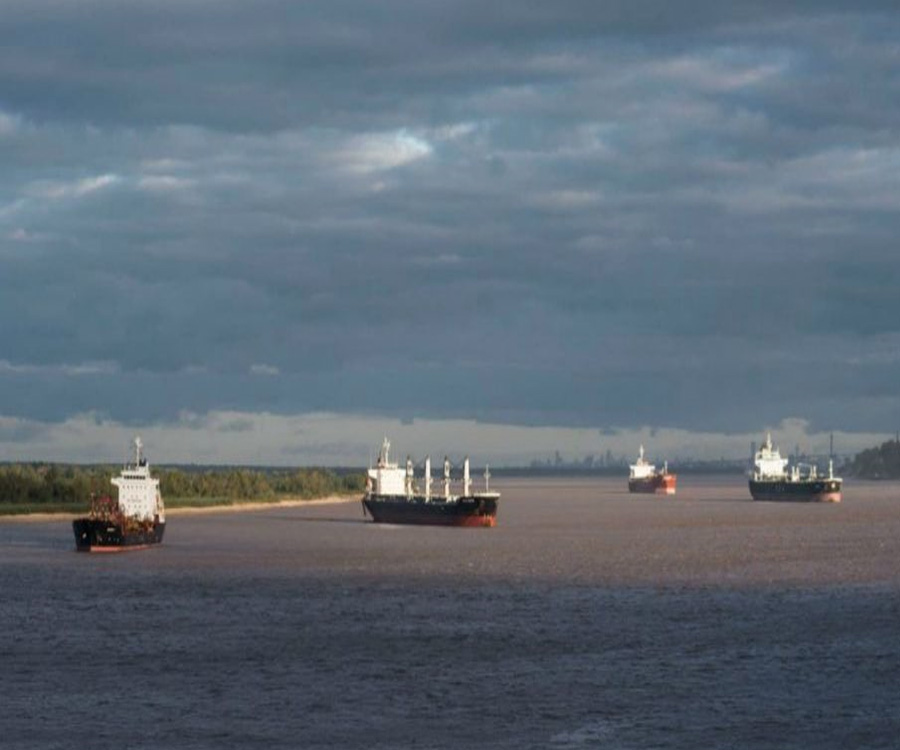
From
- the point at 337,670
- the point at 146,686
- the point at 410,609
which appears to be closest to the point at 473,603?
the point at 410,609

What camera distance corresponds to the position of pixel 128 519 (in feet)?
363

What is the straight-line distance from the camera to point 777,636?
55.6 metres

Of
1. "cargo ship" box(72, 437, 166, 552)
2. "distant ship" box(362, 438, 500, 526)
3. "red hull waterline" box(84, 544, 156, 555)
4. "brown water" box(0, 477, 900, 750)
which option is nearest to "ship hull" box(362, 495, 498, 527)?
"distant ship" box(362, 438, 500, 526)

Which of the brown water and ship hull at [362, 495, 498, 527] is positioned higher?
ship hull at [362, 495, 498, 527]

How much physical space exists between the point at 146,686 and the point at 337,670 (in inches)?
213

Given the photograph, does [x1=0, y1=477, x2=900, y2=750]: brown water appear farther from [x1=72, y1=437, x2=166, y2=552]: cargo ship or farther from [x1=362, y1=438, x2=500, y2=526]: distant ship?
[x1=362, y1=438, x2=500, y2=526]: distant ship

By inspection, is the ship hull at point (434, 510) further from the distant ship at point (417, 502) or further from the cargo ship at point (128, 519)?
the cargo ship at point (128, 519)

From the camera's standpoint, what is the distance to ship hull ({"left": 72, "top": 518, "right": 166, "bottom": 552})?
10662cm

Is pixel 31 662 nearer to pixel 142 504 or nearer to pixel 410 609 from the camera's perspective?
Answer: pixel 410 609

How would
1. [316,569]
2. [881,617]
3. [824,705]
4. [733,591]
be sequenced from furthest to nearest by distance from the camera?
[316,569], [733,591], [881,617], [824,705]

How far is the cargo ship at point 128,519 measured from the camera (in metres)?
107

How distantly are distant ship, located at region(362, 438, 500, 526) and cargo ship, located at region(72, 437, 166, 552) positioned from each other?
34.4 m

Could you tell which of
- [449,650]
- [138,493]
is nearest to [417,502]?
[138,493]

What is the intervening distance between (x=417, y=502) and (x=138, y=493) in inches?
1756
